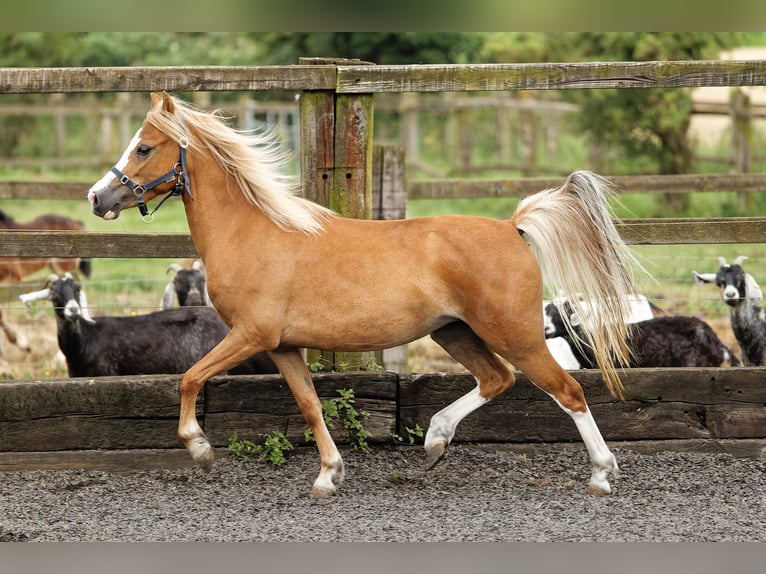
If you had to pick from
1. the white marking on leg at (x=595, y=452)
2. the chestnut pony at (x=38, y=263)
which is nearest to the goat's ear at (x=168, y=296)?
the chestnut pony at (x=38, y=263)

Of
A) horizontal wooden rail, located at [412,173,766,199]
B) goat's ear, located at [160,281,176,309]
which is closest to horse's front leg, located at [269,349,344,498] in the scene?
goat's ear, located at [160,281,176,309]

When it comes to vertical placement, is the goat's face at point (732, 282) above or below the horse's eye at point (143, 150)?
below

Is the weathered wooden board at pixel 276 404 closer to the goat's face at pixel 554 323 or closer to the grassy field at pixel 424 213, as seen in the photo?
the grassy field at pixel 424 213

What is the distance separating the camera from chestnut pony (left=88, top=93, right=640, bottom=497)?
5.12 metres

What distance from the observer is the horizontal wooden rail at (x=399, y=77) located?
5676mm

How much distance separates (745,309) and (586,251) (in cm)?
286

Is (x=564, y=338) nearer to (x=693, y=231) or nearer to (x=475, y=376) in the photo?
(x=693, y=231)

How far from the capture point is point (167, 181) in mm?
5215

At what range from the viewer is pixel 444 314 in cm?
522

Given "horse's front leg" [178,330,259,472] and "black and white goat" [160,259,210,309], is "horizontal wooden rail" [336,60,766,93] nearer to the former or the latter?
"horse's front leg" [178,330,259,472]

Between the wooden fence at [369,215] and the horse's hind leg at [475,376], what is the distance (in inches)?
20.5

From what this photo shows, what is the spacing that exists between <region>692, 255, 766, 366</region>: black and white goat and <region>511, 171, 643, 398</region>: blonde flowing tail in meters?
2.42

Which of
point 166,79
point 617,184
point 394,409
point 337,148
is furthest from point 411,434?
point 617,184

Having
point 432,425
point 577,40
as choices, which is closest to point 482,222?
point 432,425
